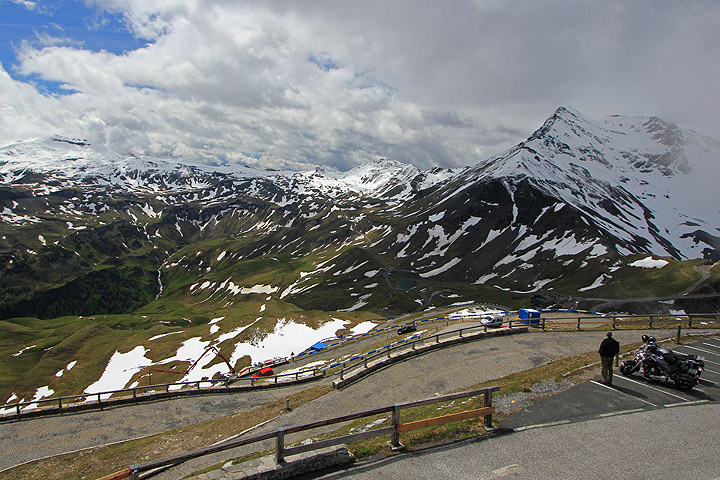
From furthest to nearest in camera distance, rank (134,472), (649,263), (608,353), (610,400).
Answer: (649,263) < (608,353) < (610,400) < (134,472)

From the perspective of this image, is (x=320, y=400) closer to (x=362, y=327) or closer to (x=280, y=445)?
(x=280, y=445)

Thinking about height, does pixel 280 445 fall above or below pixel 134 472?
above

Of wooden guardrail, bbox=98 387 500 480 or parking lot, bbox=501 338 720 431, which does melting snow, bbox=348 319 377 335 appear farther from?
wooden guardrail, bbox=98 387 500 480

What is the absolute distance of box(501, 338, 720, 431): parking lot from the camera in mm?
14648

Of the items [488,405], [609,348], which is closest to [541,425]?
[488,405]

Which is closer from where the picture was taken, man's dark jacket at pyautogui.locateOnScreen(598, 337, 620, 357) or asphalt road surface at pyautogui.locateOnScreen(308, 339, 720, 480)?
asphalt road surface at pyautogui.locateOnScreen(308, 339, 720, 480)

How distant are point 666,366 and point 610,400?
453cm

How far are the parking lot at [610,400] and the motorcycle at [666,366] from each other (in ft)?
1.25

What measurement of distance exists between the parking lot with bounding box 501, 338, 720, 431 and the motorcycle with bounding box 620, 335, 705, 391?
38cm

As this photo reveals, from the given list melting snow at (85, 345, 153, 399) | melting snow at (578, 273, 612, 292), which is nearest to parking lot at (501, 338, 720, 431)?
melting snow at (85, 345, 153, 399)

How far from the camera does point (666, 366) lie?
60.7ft

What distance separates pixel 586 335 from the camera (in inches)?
1416

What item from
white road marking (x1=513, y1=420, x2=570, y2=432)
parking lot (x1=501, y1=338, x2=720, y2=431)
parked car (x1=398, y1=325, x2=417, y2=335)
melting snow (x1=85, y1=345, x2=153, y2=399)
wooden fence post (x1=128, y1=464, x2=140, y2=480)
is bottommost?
melting snow (x1=85, y1=345, x2=153, y2=399)

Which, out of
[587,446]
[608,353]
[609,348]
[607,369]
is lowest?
[587,446]
